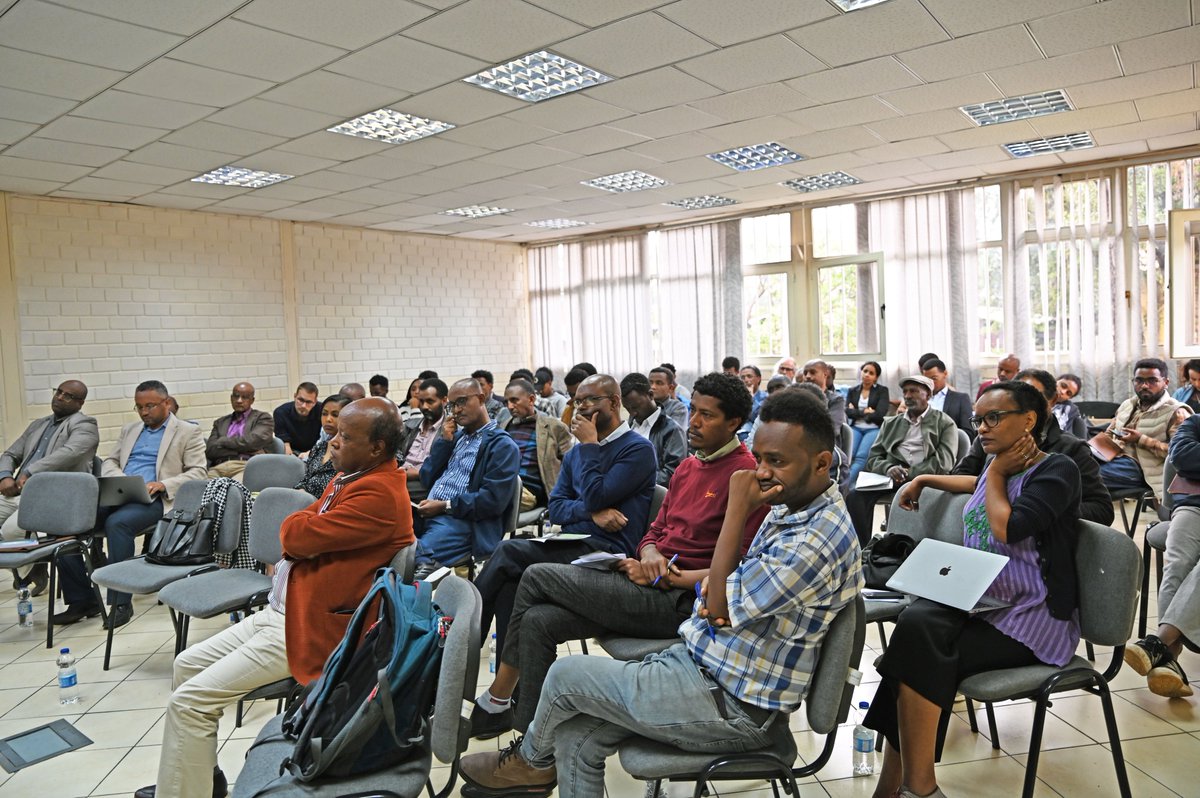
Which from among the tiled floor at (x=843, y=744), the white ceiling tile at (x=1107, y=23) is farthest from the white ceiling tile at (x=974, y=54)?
the tiled floor at (x=843, y=744)

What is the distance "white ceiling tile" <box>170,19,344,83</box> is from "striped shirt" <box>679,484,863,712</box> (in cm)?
352

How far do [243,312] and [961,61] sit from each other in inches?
293

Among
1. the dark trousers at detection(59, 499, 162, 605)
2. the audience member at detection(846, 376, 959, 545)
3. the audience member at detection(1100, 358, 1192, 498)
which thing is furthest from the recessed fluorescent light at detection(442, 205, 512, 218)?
the audience member at detection(1100, 358, 1192, 498)

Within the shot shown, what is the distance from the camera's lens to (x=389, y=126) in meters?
5.42

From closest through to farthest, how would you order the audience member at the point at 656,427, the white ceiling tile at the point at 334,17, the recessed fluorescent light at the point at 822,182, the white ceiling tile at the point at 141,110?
the white ceiling tile at the point at 334,17 < the audience member at the point at 656,427 < the white ceiling tile at the point at 141,110 < the recessed fluorescent light at the point at 822,182

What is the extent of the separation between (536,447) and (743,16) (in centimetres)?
256

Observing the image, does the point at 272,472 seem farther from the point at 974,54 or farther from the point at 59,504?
the point at 974,54

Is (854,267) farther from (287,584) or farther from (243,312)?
(287,584)

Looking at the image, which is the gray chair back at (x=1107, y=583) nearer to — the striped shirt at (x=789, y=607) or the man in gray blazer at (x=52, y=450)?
the striped shirt at (x=789, y=607)

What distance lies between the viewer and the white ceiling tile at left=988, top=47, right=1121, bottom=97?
4.43m

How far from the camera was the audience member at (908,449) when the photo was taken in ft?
14.1

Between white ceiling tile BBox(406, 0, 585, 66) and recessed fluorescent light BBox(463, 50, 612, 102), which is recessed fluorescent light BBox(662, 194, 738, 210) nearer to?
recessed fluorescent light BBox(463, 50, 612, 102)

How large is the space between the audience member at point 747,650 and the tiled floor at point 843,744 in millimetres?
744

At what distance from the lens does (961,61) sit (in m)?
4.43
